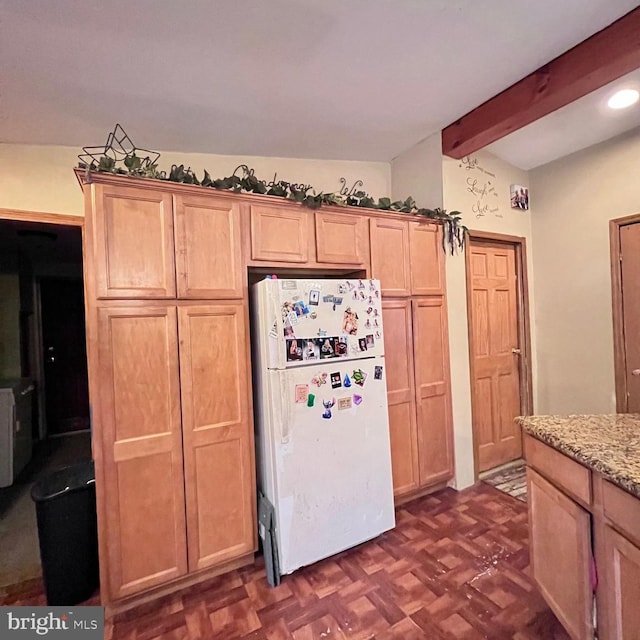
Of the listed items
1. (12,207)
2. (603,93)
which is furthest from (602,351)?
(12,207)

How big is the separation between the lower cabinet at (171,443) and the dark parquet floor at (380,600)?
16 cm

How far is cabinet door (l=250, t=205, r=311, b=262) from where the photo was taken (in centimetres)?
206

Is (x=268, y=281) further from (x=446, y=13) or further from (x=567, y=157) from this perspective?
(x=567, y=157)

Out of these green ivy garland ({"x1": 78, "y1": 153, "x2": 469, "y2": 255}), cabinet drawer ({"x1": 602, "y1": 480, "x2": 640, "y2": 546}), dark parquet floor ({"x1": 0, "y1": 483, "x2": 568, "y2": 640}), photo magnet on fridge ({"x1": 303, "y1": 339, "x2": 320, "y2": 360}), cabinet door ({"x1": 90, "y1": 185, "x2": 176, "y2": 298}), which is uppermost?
green ivy garland ({"x1": 78, "y1": 153, "x2": 469, "y2": 255})

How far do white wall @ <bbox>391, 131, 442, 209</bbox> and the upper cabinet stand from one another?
5.44 ft

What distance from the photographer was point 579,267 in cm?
299

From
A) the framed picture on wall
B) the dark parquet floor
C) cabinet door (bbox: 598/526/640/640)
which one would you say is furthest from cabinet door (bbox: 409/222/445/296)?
cabinet door (bbox: 598/526/640/640)

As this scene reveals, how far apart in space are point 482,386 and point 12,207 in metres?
3.56

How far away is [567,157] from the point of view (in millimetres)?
3037

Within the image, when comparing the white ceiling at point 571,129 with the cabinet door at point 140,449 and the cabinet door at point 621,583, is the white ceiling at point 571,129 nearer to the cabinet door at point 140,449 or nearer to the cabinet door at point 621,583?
the cabinet door at point 621,583

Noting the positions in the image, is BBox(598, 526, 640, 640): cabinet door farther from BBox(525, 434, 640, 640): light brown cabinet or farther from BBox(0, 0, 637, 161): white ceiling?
BBox(0, 0, 637, 161): white ceiling

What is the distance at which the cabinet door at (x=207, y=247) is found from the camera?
1.85m

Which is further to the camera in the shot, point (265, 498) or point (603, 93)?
point (603, 93)

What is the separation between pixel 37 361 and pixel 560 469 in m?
5.26
